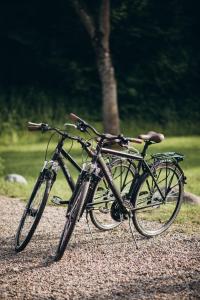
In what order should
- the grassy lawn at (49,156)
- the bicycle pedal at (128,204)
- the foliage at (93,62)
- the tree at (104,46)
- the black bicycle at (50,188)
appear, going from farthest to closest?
the foliage at (93,62) < the tree at (104,46) < the grassy lawn at (49,156) < the bicycle pedal at (128,204) < the black bicycle at (50,188)

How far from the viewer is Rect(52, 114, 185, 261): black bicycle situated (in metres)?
4.93

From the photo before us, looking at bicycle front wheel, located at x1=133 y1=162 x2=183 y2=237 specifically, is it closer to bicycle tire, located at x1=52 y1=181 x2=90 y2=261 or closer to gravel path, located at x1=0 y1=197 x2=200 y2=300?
gravel path, located at x1=0 y1=197 x2=200 y2=300

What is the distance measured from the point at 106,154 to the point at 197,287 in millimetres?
1866

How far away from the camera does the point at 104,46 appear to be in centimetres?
1298

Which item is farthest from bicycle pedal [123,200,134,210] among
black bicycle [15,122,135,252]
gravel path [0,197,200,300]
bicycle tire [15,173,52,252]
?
bicycle tire [15,173,52,252]

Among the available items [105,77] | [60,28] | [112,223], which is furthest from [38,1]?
[112,223]

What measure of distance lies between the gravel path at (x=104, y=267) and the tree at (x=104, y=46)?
738 cm

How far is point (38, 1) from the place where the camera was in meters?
17.6

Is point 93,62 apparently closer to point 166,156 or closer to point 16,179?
point 16,179

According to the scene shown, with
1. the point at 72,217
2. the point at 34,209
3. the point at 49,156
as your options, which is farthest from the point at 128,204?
the point at 49,156

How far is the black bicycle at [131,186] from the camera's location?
4926 millimetres

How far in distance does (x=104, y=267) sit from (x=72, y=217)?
52cm

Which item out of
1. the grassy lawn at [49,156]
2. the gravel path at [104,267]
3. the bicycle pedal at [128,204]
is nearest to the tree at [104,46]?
the grassy lawn at [49,156]

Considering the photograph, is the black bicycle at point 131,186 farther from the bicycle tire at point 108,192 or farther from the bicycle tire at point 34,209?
the bicycle tire at point 34,209
